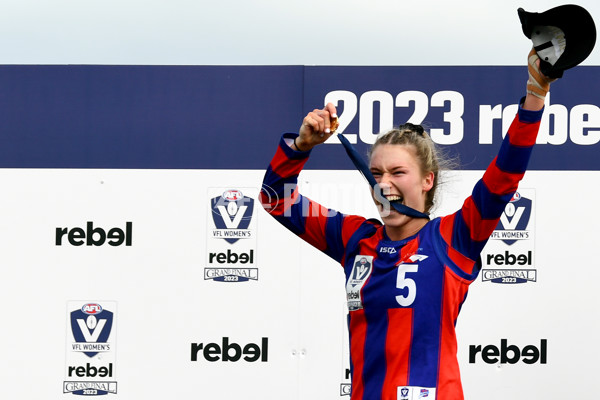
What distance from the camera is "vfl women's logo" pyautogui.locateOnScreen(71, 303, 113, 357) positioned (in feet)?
11.7

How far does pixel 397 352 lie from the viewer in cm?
176

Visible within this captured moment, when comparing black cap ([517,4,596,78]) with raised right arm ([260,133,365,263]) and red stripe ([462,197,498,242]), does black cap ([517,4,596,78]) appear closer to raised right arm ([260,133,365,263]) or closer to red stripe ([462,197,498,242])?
red stripe ([462,197,498,242])

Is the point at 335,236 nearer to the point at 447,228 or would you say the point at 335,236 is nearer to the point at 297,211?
the point at 297,211

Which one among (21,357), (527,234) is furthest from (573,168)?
(21,357)

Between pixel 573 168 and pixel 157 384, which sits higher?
pixel 573 168

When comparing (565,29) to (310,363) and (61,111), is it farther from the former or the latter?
(61,111)

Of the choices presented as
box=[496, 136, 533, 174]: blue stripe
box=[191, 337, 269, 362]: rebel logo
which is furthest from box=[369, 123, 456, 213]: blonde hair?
box=[191, 337, 269, 362]: rebel logo

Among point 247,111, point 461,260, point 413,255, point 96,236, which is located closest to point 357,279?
point 413,255

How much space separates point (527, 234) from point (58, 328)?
2.26 m

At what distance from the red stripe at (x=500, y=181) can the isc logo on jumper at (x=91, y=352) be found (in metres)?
2.37

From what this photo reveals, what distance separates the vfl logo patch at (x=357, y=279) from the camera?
1872mm

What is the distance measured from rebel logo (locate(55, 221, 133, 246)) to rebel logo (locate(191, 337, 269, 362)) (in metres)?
0.61

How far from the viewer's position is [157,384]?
11.7ft

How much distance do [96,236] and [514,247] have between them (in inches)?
77.8
